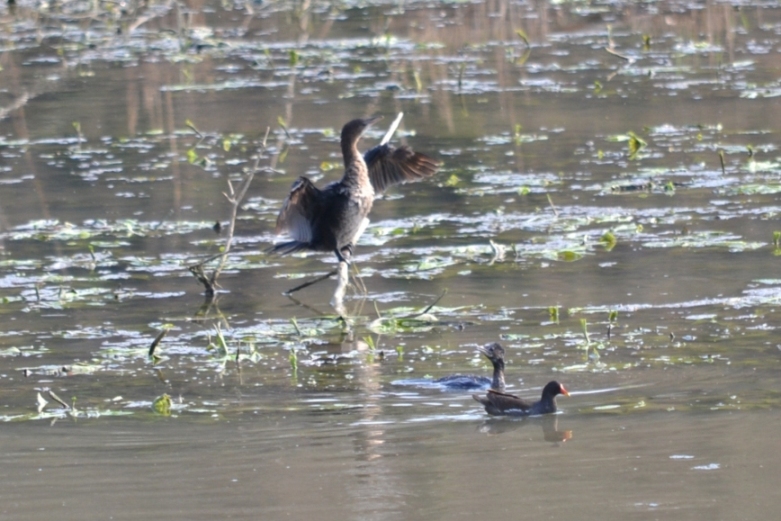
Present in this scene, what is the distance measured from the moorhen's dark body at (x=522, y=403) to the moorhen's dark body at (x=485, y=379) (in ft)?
1.10

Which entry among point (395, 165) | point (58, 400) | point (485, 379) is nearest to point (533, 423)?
point (485, 379)

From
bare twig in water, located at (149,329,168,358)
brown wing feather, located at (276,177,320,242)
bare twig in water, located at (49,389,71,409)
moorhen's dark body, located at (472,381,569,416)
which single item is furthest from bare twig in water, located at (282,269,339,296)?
moorhen's dark body, located at (472,381,569,416)

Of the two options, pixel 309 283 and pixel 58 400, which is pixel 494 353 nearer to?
pixel 58 400

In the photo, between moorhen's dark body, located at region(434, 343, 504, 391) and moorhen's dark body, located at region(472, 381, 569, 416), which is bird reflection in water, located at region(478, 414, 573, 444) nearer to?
moorhen's dark body, located at region(472, 381, 569, 416)

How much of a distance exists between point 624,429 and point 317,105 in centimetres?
987

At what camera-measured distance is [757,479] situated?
4980 mm

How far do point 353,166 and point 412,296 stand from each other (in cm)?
90

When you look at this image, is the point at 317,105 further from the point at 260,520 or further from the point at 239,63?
the point at 260,520

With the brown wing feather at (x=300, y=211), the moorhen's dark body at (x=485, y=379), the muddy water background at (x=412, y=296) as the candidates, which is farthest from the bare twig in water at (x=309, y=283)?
the moorhen's dark body at (x=485, y=379)

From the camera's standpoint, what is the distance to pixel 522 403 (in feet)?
19.8

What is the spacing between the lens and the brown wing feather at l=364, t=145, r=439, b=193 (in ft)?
30.2

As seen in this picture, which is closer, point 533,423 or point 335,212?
point 533,423

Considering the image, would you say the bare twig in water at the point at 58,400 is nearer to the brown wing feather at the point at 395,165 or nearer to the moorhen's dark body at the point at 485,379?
the moorhen's dark body at the point at 485,379

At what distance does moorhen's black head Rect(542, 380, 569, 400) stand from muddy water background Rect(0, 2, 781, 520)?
11 centimetres
